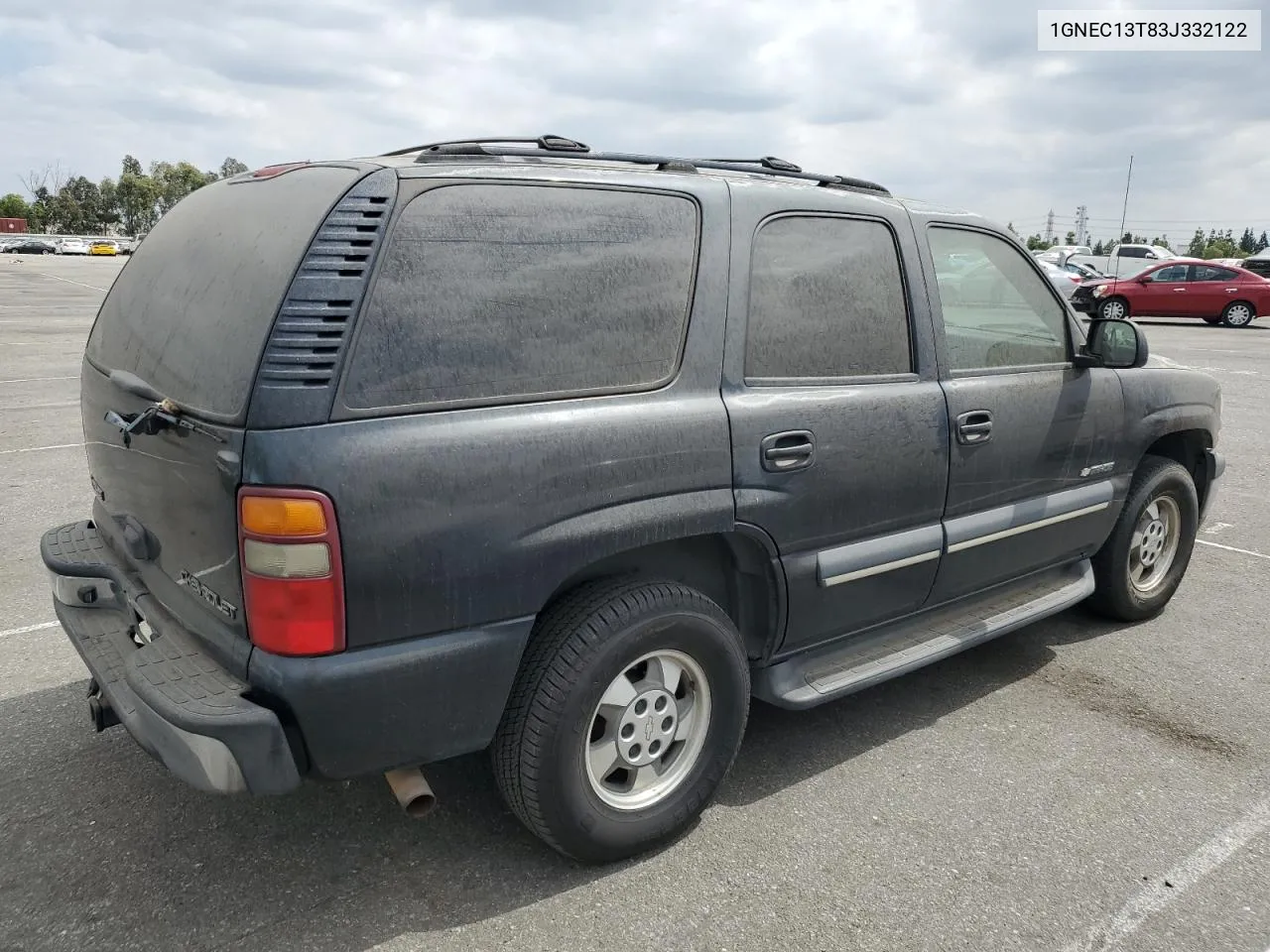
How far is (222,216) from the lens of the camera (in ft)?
9.32

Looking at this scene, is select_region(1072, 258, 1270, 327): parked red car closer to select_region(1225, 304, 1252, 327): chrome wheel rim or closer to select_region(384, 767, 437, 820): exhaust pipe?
select_region(1225, 304, 1252, 327): chrome wheel rim

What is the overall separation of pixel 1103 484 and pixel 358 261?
324 cm

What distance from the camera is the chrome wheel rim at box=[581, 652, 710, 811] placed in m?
2.73

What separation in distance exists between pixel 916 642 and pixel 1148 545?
1.79 m

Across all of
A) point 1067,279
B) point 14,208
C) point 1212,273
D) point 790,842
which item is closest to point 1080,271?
point 1067,279

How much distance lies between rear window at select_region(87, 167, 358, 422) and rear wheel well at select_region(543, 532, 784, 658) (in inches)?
43.8

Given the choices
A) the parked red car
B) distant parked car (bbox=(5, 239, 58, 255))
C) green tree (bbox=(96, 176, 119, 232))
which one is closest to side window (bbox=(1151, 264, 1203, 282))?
the parked red car

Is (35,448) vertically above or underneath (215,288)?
underneath

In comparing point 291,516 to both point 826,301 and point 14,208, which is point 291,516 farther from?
point 14,208

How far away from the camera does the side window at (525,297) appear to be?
2350 millimetres

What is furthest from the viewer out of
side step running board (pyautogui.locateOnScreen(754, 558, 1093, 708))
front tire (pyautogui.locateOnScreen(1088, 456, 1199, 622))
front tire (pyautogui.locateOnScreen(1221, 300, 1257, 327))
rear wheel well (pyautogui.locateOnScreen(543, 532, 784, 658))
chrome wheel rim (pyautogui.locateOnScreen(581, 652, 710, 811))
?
front tire (pyautogui.locateOnScreen(1221, 300, 1257, 327))

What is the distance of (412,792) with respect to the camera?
2471 mm

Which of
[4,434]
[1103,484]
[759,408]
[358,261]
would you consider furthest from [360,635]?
[4,434]

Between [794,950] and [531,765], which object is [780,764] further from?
[531,765]
